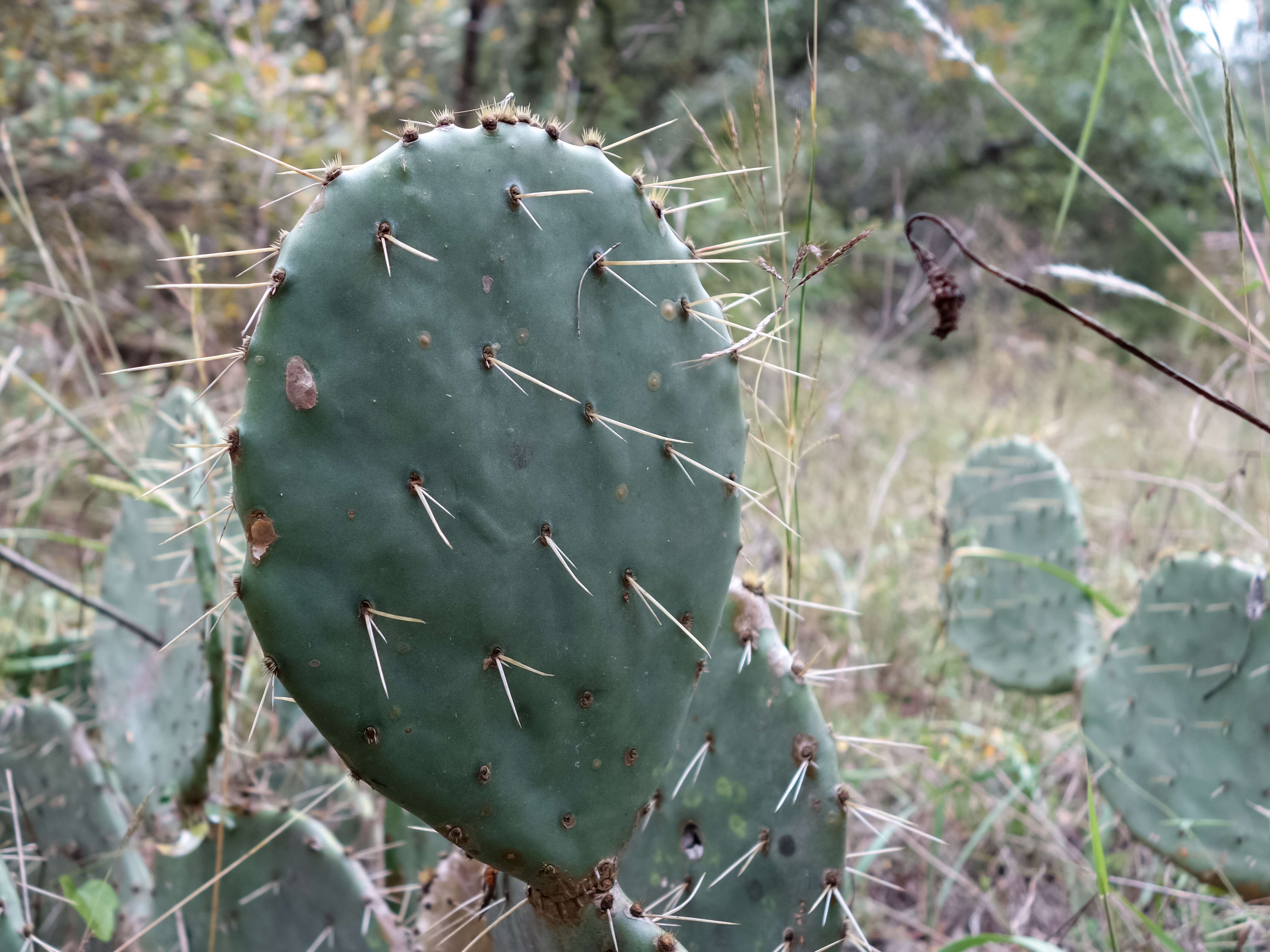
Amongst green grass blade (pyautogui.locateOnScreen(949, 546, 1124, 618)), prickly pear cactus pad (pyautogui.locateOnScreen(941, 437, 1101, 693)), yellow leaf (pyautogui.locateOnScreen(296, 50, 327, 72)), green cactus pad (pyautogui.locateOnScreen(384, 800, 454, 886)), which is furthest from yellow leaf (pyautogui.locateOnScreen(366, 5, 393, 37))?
green cactus pad (pyautogui.locateOnScreen(384, 800, 454, 886))

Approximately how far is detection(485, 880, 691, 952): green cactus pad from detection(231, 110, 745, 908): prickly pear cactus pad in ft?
0.09

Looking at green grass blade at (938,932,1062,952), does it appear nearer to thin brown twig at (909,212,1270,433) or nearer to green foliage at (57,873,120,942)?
thin brown twig at (909,212,1270,433)

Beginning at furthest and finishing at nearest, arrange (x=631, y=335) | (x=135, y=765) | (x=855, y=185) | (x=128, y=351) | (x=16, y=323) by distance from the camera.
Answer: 1. (x=855, y=185)
2. (x=128, y=351)
3. (x=16, y=323)
4. (x=135, y=765)
5. (x=631, y=335)

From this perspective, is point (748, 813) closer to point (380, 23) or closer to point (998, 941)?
point (998, 941)

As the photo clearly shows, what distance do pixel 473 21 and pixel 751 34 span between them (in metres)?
2.34

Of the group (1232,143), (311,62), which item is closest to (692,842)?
(1232,143)

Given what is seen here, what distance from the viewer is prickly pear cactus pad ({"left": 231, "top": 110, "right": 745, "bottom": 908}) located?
58 centimetres

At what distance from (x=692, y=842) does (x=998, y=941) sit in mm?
298

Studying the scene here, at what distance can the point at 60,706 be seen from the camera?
131cm

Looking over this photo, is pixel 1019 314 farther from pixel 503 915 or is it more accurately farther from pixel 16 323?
pixel 503 915

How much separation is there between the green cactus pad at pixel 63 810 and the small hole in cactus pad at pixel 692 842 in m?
0.76

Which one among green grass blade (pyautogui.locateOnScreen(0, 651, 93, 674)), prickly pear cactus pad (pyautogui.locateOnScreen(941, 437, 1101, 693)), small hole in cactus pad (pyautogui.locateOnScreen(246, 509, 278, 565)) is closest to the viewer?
small hole in cactus pad (pyautogui.locateOnScreen(246, 509, 278, 565))

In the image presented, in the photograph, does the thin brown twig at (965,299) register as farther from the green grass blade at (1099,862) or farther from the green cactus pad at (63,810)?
the green cactus pad at (63,810)

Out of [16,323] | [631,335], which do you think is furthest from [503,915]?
[16,323]
